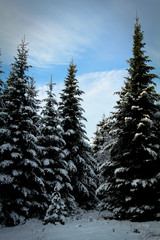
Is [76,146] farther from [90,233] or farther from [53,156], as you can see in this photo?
[90,233]

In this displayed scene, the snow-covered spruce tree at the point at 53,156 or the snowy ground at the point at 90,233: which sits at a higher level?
the snow-covered spruce tree at the point at 53,156

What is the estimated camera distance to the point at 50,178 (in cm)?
1459

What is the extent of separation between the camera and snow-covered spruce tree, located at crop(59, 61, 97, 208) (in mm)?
16430

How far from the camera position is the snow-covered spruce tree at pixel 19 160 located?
10.8 meters

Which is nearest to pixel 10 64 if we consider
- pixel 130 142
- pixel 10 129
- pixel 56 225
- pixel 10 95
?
pixel 10 95

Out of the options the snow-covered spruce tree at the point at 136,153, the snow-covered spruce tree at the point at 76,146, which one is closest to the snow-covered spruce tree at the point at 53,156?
the snow-covered spruce tree at the point at 76,146

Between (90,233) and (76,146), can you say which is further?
(76,146)

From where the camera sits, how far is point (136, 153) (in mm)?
11547

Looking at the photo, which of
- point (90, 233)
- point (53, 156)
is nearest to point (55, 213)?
point (90, 233)

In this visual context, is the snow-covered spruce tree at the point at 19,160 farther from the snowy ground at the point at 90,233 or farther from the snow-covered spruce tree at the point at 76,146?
the snow-covered spruce tree at the point at 76,146

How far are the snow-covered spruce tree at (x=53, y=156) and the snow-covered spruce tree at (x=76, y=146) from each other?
1.06 m

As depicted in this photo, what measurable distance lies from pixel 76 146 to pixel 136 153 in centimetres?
671

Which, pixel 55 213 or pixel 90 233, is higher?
pixel 55 213

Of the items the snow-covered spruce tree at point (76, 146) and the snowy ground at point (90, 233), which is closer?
the snowy ground at point (90, 233)
